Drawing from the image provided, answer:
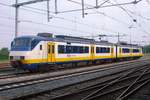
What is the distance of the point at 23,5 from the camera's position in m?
23.3

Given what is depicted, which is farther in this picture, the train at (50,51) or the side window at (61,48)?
the side window at (61,48)

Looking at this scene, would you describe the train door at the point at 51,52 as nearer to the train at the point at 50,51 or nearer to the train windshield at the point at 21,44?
the train at the point at 50,51

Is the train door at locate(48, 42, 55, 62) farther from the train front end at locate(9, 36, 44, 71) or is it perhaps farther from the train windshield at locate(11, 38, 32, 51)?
the train windshield at locate(11, 38, 32, 51)

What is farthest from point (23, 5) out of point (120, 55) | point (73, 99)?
point (120, 55)

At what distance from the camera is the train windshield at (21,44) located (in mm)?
18627

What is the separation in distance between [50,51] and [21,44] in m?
2.45

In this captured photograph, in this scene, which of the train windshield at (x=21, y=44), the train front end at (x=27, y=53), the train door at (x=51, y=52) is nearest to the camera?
the train front end at (x=27, y=53)

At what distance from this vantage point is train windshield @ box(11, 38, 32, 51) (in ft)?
61.1

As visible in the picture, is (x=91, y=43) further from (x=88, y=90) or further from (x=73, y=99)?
(x=73, y=99)

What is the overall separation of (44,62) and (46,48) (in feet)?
3.73

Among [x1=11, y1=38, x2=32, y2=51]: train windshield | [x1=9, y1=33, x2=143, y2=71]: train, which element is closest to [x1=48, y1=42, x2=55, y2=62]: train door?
[x1=9, y1=33, x2=143, y2=71]: train

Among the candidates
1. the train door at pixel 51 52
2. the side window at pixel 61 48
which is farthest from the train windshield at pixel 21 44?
the side window at pixel 61 48

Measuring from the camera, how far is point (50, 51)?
66.2 ft

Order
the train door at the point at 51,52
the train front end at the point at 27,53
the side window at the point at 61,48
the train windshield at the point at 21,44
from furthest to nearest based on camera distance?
the side window at the point at 61,48
the train door at the point at 51,52
the train windshield at the point at 21,44
the train front end at the point at 27,53
